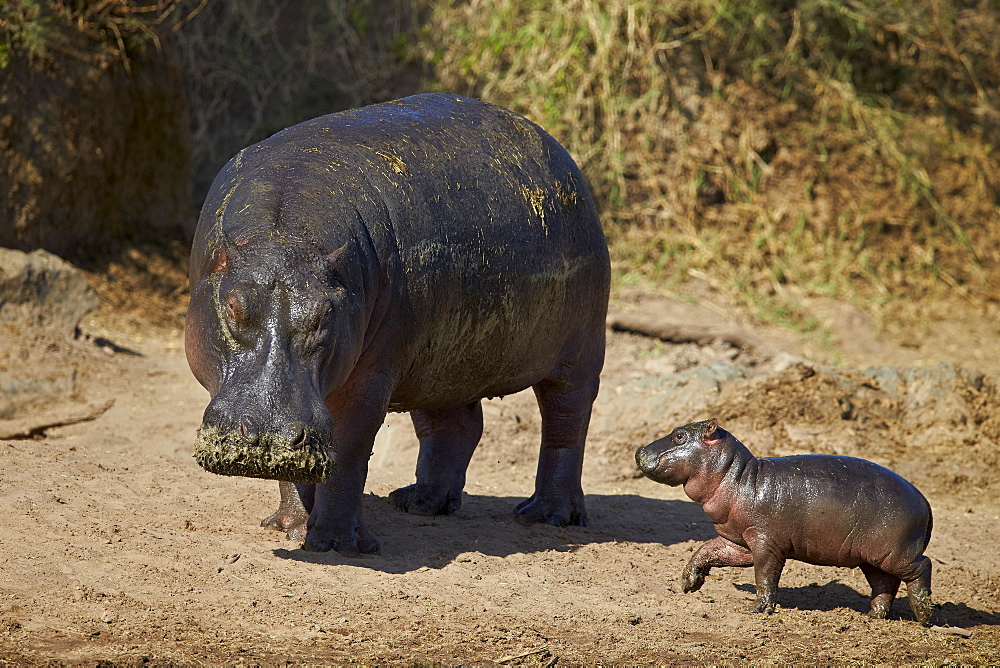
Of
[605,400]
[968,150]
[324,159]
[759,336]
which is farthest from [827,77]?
[324,159]

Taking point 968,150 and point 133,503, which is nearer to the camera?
point 133,503

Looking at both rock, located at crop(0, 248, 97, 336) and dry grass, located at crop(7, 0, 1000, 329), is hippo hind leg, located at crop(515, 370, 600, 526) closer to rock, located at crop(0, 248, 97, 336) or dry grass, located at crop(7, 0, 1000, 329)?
rock, located at crop(0, 248, 97, 336)

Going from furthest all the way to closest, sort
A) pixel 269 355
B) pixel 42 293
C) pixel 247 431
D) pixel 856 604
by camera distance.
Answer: pixel 42 293
pixel 856 604
pixel 269 355
pixel 247 431

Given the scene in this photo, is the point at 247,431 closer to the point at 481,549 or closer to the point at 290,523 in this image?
the point at 290,523

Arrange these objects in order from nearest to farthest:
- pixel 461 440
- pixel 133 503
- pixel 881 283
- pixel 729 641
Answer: pixel 729 641, pixel 133 503, pixel 461 440, pixel 881 283

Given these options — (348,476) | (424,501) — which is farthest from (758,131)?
(348,476)

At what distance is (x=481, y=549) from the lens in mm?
5137

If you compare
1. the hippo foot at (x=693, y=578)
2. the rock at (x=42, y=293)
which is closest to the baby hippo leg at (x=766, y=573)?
the hippo foot at (x=693, y=578)

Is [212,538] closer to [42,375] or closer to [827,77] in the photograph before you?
[42,375]

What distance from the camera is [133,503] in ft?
16.9

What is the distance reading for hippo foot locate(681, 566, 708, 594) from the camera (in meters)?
4.80

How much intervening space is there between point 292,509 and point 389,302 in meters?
1.09

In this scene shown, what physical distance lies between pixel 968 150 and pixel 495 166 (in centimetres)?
936

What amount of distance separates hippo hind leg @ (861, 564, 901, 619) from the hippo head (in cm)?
236
